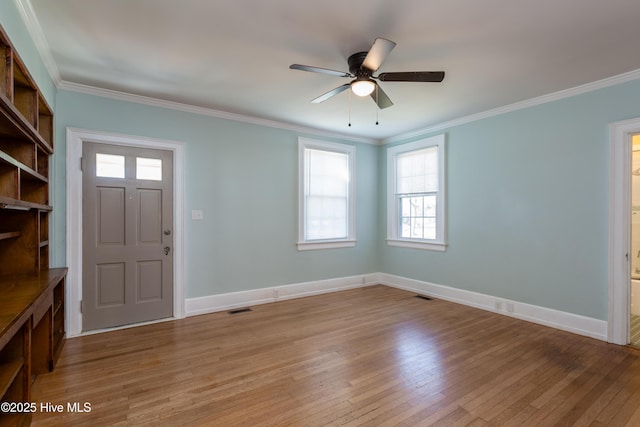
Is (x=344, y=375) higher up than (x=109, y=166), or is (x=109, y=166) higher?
(x=109, y=166)

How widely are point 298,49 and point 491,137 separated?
9.62ft

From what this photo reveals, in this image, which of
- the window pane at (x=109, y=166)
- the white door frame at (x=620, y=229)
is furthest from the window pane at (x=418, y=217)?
the window pane at (x=109, y=166)

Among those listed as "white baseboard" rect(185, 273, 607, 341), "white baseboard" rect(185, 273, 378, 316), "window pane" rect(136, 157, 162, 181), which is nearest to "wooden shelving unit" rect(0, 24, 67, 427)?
"window pane" rect(136, 157, 162, 181)

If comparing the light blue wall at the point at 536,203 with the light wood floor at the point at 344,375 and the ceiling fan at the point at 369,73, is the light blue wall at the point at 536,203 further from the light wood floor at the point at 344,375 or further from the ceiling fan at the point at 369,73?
the ceiling fan at the point at 369,73

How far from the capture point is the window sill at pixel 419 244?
188 inches

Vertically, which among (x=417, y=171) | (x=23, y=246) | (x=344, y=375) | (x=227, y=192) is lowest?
(x=344, y=375)

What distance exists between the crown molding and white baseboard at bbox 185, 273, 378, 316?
2619mm

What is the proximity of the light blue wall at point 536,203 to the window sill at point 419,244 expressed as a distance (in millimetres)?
125

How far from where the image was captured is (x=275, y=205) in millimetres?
4691

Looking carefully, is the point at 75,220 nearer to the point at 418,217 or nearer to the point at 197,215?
the point at 197,215

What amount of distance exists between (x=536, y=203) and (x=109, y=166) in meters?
4.97

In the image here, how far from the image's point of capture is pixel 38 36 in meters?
2.38

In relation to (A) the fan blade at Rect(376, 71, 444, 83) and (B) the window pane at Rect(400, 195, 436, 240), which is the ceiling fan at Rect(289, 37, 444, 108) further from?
(B) the window pane at Rect(400, 195, 436, 240)

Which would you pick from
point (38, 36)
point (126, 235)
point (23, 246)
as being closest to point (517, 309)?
point (126, 235)
